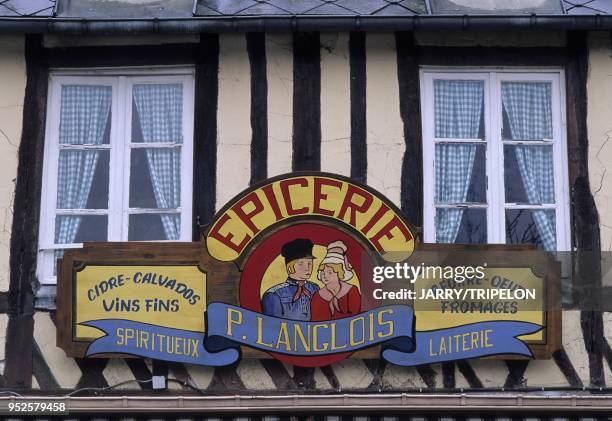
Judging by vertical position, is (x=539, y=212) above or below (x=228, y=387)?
above

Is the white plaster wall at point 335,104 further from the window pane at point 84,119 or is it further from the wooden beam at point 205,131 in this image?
the window pane at point 84,119

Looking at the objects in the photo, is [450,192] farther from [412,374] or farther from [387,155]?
[412,374]

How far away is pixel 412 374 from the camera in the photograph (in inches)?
407

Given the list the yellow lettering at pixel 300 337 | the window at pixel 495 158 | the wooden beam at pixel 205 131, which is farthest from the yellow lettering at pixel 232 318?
the window at pixel 495 158

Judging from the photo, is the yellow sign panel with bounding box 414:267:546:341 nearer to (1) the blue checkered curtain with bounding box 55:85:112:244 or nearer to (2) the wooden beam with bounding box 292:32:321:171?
(2) the wooden beam with bounding box 292:32:321:171

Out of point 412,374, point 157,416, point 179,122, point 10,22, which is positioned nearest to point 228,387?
point 157,416

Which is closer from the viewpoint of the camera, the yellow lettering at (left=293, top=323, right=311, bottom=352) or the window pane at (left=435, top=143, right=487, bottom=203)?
the yellow lettering at (left=293, top=323, right=311, bottom=352)

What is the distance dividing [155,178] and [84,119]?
671mm

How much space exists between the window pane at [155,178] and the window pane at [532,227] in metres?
2.31

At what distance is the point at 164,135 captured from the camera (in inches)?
428

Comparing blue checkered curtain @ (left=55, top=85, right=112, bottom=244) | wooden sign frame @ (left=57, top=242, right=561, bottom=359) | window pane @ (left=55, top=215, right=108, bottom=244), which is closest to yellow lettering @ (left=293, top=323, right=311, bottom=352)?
wooden sign frame @ (left=57, top=242, right=561, bottom=359)

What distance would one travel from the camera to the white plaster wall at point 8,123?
10.6 metres

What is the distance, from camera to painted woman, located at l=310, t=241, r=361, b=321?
10.3m

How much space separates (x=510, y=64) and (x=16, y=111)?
349 cm
